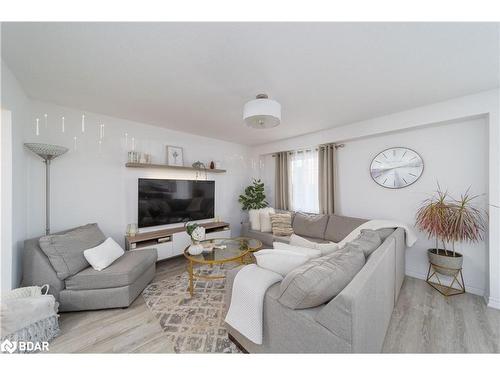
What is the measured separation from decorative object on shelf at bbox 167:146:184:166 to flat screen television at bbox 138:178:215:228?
360mm

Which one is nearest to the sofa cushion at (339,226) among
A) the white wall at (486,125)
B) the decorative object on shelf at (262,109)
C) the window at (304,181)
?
the window at (304,181)

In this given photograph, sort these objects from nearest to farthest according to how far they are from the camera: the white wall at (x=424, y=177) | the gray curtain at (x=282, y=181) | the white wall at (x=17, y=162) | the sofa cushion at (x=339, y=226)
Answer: the white wall at (x=17, y=162) < the white wall at (x=424, y=177) < the sofa cushion at (x=339, y=226) < the gray curtain at (x=282, y=181)

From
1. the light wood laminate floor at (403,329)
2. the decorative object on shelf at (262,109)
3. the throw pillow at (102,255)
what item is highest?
the decorative object on shelf at (262,109)

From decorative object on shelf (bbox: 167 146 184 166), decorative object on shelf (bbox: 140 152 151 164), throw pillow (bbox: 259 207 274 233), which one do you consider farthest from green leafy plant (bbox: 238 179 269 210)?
decorative object on shelf (bbox: 140 152 151 164)

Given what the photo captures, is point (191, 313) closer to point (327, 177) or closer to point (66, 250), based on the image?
point (66, 250)

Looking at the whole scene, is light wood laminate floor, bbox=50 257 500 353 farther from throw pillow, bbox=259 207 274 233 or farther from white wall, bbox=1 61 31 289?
throw pillow, bbox=259 207 274 233

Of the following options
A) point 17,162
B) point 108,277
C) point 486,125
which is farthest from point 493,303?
point 17,162

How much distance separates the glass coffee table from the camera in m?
2.19

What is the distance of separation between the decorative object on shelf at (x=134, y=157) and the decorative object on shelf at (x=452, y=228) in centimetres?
407

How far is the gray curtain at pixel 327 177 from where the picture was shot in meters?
3.47

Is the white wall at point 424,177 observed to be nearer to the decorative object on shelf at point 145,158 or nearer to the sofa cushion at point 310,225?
the sofa cushion at point 310,225
